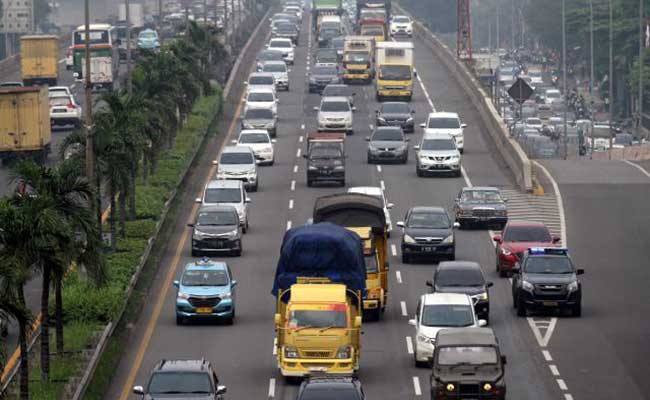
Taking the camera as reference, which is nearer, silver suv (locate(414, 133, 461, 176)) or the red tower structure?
silver suv (locate(414, 133, 461, 176))

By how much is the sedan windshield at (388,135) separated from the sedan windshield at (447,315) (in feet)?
114

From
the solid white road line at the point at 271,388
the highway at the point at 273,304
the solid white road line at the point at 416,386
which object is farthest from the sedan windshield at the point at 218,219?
the solid white road line at the point at 416,386

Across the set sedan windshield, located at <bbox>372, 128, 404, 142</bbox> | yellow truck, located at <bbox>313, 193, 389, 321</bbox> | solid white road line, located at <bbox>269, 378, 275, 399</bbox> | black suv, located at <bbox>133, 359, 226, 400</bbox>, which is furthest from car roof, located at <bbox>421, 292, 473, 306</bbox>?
sedan windshield, located at <bbox>372, 128, 404, 142</bbox>

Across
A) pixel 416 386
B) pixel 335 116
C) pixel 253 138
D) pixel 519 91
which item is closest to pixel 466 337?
pixel 416 386

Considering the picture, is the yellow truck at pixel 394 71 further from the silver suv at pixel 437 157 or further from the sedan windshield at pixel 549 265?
the sedan windshield at pixel 549 265

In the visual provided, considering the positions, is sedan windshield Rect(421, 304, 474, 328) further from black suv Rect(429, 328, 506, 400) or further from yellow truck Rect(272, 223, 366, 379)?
black suv Rect(429, 328, 506, 400)

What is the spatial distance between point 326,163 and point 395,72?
27.7m

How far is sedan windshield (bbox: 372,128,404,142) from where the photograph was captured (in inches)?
3091

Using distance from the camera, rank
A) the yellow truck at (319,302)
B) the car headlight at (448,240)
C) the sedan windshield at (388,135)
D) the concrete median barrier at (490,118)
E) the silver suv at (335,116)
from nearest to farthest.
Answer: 1. the yellow truck at (319,302)
2. the car headlight at (448,240)
3. the concrete median barrier at (490,118)
4. the sedan windshield at (388,135)
5. the silver suv at (335,116)

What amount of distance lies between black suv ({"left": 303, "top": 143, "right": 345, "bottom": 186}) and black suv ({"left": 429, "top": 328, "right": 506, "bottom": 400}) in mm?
32163

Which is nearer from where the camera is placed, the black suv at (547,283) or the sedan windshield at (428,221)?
the black suv at (547,283)

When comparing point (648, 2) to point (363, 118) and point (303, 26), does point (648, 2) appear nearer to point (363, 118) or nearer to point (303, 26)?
point (303, 26)

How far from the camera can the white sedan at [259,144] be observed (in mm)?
77438

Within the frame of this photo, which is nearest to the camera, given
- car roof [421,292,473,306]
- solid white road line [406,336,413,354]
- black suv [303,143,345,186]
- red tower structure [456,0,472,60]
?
car roof [421,292,473,306]
